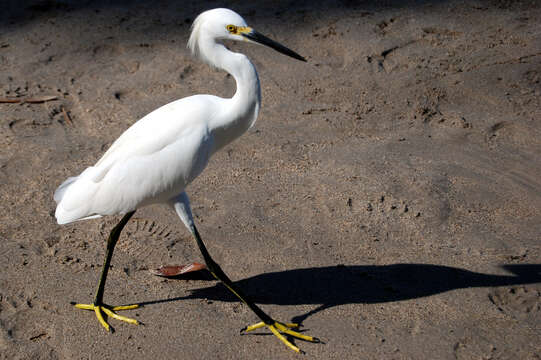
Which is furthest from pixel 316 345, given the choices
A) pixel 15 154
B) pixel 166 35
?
pixel 166 35

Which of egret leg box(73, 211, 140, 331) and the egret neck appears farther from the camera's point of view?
egret leg box(73, 211, 140, 331)

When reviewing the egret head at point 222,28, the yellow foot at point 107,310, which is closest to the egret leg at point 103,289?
the yellow foot at point 107,310

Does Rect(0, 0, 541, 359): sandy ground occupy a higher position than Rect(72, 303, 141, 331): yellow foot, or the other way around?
Rect(0, 0, 541, 359): sandy ground

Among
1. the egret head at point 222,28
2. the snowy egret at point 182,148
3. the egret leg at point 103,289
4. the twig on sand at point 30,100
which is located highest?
the egret head at point 222,28

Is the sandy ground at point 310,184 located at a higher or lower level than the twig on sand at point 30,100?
higher

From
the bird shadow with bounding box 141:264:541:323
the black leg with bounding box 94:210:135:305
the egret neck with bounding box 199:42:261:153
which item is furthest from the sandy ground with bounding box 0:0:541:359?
the egret neck with bounding box 199:42:261:153

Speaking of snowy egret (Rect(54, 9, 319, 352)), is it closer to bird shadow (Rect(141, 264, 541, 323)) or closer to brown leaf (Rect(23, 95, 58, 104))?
bird shadow (Rect(141, 264, 541, 323))

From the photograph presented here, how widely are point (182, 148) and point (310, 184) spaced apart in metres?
1.32

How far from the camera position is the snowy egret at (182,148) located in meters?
2.69

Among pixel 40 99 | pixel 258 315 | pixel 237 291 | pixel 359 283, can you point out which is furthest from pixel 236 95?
pixel 40 99

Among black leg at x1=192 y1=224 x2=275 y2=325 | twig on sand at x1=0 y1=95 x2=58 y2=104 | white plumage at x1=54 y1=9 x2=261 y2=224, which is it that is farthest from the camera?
twig on sand at x1=0 y1=95 x2=58 y2=104

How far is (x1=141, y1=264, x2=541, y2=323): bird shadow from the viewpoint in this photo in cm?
302

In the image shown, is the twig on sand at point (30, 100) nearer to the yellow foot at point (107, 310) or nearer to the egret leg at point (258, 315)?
the yellow foot at point (107, 310)

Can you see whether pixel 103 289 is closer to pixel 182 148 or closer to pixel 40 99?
pixel 182 148
